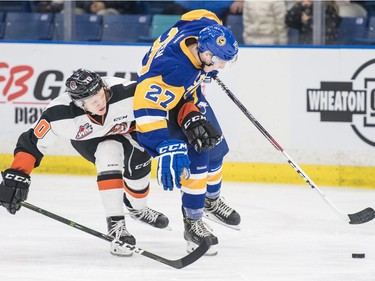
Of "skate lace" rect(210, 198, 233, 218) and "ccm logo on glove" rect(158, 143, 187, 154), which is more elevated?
"ccm logo on glove" rect(158, 143, 187, 154)

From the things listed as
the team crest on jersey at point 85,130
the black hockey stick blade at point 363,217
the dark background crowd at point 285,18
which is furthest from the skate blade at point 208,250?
the dark background crowd at point 285,18

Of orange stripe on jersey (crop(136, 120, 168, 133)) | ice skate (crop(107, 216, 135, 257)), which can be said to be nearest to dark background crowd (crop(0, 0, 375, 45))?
ice skate (crop(107, 216, 135, 257))

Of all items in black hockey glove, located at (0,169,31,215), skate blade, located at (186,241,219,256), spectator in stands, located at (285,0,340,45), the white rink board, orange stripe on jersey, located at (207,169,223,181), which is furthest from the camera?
spectator in stands, located at (285,0,340,45)

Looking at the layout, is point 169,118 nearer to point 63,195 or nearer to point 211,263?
point 211,263

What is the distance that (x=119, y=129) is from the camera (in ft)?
15.2

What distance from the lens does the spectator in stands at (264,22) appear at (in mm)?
6703

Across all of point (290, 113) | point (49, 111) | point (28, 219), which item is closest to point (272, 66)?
point (290, 113)

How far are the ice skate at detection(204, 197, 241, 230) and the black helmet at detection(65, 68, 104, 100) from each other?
0.91m

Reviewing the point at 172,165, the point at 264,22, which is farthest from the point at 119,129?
the point at 264,22

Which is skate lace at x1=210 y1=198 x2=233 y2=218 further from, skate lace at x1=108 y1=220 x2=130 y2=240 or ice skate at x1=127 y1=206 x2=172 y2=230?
skate lace at x1=108 y1=220 x2=130 y2=240

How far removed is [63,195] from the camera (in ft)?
20.4

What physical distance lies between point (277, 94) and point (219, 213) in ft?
5.85

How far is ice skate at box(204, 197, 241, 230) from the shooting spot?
16.5 ft

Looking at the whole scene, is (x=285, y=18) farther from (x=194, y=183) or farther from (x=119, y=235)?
(x=119, y=235)
